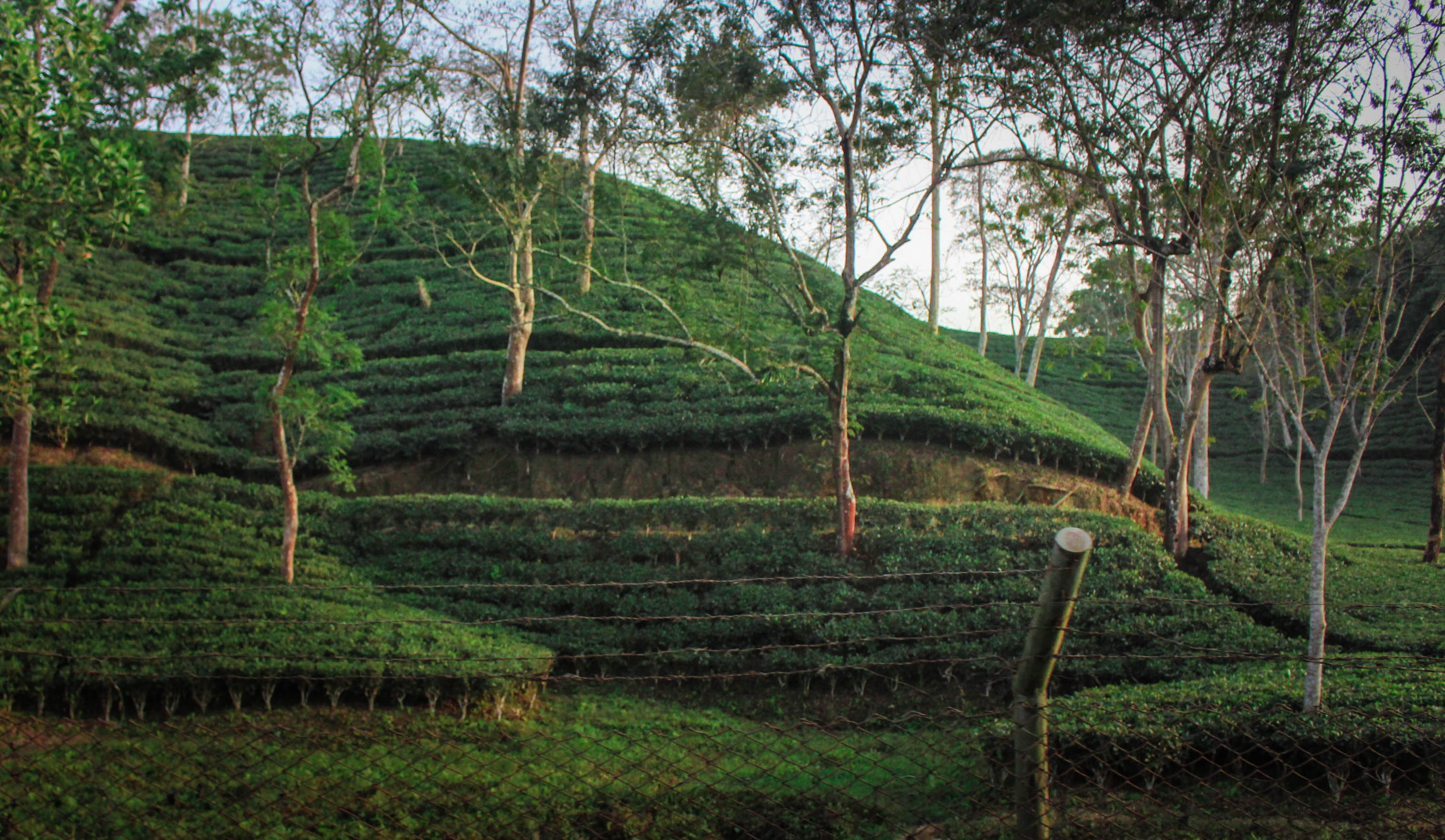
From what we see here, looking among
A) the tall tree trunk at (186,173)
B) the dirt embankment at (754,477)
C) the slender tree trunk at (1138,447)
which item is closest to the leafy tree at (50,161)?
the dirt embankment at (754,477)

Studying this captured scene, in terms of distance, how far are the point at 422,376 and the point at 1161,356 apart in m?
17.4

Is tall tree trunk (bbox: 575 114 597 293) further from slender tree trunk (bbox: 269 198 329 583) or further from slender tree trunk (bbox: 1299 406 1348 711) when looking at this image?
slender tree trunk (bbox: 1299 406 1348 711)

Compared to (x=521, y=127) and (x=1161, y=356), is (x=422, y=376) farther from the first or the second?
(x=1161, y=356)

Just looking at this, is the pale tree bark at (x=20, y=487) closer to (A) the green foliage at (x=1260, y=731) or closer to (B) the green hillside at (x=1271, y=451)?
(A) the green foliage at (x=1260, y=731)

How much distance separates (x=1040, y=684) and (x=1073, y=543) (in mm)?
647

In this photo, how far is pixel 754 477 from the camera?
17.8 metres

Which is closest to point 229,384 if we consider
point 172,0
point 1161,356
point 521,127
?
point 521,127

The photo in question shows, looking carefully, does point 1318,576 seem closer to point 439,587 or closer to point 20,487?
point 439,587

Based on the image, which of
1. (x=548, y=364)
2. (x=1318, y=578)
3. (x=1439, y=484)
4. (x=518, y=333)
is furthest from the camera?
(x=548, y=364)

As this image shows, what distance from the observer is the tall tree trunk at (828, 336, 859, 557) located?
543 inches

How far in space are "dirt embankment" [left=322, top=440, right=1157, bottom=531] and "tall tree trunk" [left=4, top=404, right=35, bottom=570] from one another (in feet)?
20.9

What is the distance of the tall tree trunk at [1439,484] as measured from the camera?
53.2 ft

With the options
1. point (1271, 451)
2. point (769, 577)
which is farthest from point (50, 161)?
point (1271, 451)

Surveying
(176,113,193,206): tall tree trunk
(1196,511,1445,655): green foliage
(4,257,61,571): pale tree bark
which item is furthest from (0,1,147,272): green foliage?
(176,113,193,206): tall tree trunk
